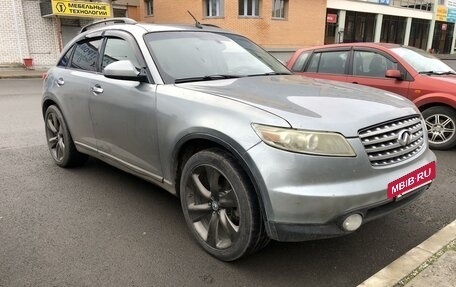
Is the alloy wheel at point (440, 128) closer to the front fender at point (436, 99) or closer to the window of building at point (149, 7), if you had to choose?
the front fender at point (436, 99)

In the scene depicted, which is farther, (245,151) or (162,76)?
(162,76)

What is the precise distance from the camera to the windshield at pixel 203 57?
363 cm

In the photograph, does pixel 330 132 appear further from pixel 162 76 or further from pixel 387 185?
pixel 162 76

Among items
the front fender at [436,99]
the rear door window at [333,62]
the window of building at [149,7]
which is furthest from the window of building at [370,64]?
the window of building at [149,7]

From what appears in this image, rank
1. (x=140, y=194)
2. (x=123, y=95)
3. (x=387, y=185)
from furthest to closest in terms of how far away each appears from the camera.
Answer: (x=140, y=194)
(x=123, y=95)
(x=387, y=185)

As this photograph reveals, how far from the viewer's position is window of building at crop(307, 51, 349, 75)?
7.32 m

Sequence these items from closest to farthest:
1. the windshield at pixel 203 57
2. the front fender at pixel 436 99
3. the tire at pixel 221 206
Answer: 1. the tire at pixel 221 206
2. the windshield at pixel 203 57
3. the front fender at pixel 436 99

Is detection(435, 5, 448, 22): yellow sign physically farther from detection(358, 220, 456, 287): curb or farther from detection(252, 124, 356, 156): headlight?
detection(252, 124, 356, 156): headlight

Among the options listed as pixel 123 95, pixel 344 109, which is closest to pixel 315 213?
pixel 344 109

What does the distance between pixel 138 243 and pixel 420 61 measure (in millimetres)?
5538

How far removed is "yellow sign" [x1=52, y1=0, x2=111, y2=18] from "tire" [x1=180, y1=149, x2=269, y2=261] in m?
20.0

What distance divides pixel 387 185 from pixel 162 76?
1.94 metres

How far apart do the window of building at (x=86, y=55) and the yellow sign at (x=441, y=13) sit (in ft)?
136

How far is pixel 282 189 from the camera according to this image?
2.54m
